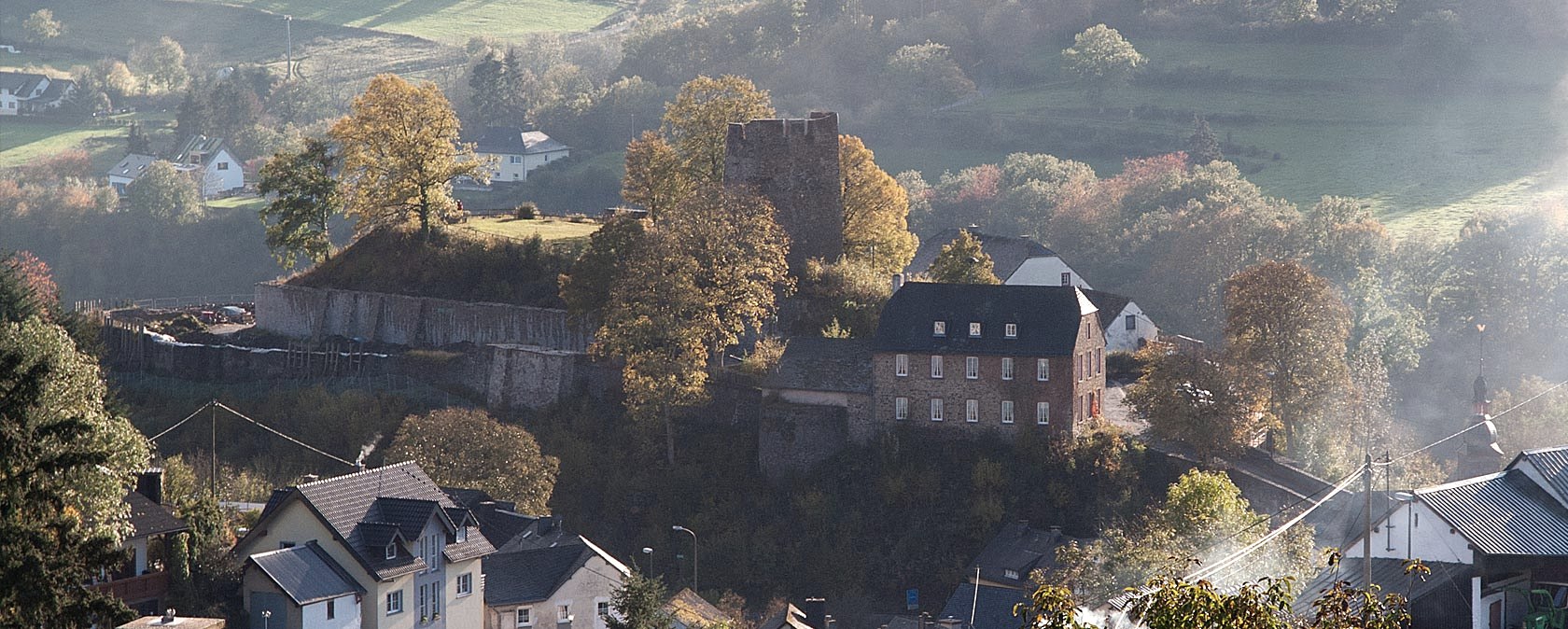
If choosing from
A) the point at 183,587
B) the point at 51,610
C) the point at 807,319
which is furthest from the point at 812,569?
the point at 51,610

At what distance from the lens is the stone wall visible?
68500 millimetres

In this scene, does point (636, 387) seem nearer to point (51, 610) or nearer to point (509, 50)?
point (51, 610)

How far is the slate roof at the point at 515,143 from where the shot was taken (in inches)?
5344

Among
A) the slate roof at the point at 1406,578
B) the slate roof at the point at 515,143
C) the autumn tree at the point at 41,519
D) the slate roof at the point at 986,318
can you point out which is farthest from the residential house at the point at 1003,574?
the slate roof at the point at 515,143

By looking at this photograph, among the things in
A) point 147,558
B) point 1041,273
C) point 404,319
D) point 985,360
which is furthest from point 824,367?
point 147,558

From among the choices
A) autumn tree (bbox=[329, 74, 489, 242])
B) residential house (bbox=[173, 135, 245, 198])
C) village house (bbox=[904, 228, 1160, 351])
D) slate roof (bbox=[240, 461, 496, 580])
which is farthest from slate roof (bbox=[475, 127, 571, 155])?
slate roof (bbox=[240, 461, 496, 580])

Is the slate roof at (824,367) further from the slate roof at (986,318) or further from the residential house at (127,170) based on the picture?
the residential house at (127,170)

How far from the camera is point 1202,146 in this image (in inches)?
4609

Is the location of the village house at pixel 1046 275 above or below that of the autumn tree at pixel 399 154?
below

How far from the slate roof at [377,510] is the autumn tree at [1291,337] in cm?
2286

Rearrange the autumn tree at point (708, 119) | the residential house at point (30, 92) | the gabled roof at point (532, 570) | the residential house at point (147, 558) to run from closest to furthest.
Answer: the residential house at point (147, 558) < the gabled roof at point (532, 570) < the autumn tree at point (708, 119) < the residential house at point (30, 92)

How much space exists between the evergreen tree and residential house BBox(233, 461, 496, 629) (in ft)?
232

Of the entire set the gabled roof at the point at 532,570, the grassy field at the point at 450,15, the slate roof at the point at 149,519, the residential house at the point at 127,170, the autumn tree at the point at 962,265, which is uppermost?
the grassy field at the point at 450,15

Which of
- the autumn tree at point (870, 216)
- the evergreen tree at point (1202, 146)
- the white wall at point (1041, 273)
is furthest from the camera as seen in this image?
the evergreen tree at point (1202, 146)
